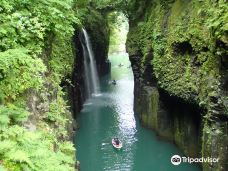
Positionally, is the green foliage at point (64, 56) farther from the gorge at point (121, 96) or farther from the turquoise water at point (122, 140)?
the turquoise water at point (122, 140)

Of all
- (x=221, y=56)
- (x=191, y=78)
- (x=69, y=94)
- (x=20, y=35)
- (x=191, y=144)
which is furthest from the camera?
(x=69, y=94)

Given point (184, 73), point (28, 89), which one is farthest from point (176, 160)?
point (28, 89)

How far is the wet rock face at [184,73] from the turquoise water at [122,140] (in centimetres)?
88

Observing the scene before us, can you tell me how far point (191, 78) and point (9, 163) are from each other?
11524 mm

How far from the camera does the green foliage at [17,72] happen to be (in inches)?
318

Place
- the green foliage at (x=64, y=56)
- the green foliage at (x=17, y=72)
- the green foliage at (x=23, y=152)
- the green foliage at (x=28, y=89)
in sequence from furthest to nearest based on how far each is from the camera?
the green foliage at (x=64, y=56) < the green foliage at (x=17, y=72) < the green foliage at (x=28, y=89) < the green foliage at (x=23, y=152)

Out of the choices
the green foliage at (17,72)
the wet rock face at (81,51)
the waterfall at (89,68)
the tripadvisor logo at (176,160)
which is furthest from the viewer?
the waterfall at (89,68)

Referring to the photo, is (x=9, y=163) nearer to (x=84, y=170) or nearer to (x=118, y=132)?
(x=84, y=170)

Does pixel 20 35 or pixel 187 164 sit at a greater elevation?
pixel 20 35

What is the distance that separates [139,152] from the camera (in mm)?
19406

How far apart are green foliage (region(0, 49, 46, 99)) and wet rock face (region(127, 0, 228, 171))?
6.93 m

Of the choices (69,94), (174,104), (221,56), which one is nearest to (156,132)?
(174,104)

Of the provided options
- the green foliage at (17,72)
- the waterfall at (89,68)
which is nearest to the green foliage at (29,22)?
the green foliage at (17,72)

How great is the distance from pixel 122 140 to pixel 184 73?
6230 mm
